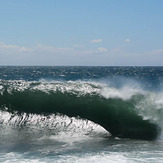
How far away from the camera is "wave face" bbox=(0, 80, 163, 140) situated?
12.0 metres

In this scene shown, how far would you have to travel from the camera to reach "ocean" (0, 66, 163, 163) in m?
8.67

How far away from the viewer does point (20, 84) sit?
50.7 ft

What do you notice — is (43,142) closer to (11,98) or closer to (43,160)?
(43,160)

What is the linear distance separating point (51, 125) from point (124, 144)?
338 centimetres

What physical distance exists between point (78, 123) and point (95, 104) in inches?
59.1

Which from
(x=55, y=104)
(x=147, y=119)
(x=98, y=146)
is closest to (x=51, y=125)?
(x=55, y=104)

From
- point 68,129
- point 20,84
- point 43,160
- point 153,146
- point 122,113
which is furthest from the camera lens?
point 20,84

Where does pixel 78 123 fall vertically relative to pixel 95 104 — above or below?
below

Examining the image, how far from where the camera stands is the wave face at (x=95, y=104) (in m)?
12.0

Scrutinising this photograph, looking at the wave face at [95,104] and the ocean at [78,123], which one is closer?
the ocean at [78,123]

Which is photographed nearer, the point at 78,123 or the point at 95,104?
the point at 78,123

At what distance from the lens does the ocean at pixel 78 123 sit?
8.67m

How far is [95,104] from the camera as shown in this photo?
13367 mm

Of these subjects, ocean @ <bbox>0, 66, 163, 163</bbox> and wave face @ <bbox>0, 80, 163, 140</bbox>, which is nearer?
ocean @ <bbox>0, 66, 163, 163</bbox>
